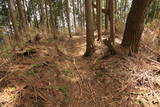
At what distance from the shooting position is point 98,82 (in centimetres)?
270

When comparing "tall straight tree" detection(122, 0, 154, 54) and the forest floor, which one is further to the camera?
"tall straight tree" detection(122, 0, 154, 54)

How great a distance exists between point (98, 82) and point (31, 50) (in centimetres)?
172

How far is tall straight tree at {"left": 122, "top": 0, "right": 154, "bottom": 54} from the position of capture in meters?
3.18

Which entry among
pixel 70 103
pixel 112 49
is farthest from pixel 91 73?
pixel 70 103

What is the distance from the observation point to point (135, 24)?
330 cm

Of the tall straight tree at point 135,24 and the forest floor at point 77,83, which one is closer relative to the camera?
the forest floor at point 77,83

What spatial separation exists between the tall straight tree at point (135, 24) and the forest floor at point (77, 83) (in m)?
0.36

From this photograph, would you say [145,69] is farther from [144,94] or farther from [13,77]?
[13,77]

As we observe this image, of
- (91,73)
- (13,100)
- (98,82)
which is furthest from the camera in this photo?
(91,73)

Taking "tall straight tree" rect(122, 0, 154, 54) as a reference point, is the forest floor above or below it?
below

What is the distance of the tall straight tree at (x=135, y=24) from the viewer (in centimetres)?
318

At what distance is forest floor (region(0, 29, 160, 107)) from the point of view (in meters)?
2.04

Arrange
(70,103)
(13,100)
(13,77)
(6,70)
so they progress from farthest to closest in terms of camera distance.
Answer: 1. (6,70)
2. (13,77)
3. (70,103)
4. (13,100)

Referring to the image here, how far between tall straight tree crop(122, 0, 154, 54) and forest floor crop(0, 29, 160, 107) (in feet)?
1.18
